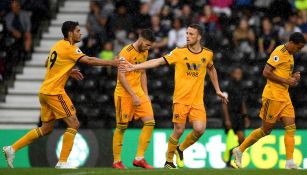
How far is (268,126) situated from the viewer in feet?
58.1

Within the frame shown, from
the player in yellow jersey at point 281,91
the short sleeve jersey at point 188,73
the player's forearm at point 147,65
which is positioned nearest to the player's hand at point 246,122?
the player in yellow jersey at point 281,91

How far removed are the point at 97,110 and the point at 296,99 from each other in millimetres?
4306

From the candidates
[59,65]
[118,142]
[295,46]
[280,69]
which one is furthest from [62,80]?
[295,46]

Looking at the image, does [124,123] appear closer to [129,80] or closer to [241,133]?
[129,80]

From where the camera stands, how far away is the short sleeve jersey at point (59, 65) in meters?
16.9

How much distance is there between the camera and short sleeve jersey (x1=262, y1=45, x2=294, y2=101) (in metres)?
17.4

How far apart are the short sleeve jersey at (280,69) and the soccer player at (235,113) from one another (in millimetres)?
3821

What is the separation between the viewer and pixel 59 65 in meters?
17.0

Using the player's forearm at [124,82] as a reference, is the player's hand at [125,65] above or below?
above

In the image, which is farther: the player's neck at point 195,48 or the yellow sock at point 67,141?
the player's neck at point 195,48

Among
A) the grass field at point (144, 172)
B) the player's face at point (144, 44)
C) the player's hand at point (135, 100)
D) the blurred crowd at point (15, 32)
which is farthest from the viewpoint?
the blurred crowd at point (15, 32)

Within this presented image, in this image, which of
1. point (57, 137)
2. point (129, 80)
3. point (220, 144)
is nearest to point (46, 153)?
point (57, 137)

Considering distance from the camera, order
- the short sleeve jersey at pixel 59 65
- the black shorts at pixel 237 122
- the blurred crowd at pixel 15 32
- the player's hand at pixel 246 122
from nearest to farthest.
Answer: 1. the short sleeve jersey at pixel 59 65
2. the black shorts at pixel 237 122
3. the player's hand at pixel 246 122
4. the blurred crowd at pixel 15 32

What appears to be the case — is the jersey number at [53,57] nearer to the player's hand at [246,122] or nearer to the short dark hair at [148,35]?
the short dark hair at [148,35]
